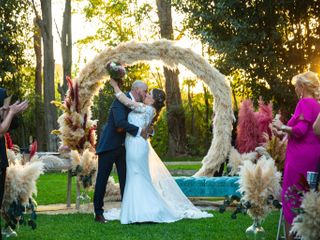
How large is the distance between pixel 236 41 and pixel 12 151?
11792mm

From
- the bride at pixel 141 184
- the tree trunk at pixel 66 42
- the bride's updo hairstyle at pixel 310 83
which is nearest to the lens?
the bride's updo hairstyle at pixel 310 83

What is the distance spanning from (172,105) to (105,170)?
19969mm

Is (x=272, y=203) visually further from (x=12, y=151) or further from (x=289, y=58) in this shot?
(x=289, y=58)

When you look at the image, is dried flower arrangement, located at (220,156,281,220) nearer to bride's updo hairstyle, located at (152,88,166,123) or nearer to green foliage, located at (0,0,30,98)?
bride's updo hairstyle, located at (152,88,166,123)

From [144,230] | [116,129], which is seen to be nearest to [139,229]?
[144,230]

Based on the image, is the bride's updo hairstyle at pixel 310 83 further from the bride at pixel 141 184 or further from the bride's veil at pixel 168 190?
the bride's veil at pixel 168 190

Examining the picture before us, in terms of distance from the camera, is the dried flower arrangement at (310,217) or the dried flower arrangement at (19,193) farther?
the dried flower arrangement at (19,193)

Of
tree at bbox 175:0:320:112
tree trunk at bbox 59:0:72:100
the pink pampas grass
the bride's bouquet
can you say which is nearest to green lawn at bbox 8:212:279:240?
the pink pampas grass

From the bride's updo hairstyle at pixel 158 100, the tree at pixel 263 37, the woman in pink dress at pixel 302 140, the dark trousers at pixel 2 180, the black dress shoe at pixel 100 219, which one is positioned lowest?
the black dress shoe at pixel 100 219

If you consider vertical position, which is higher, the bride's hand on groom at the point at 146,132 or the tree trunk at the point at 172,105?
the tree trunk at the point at 172,105

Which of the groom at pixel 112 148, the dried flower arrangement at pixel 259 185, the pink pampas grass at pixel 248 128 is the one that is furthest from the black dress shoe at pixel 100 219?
the pink pampas grass at pixel 248 128

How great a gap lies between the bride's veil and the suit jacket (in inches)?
22.2

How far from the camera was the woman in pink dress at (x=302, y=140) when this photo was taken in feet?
22.7

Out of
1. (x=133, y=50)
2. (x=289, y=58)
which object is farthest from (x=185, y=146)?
(x=133, y=50)
